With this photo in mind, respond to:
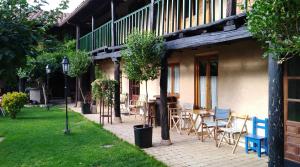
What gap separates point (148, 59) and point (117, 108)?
458cm

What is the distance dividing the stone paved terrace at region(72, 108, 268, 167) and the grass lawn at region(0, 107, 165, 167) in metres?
Answer: 0.37

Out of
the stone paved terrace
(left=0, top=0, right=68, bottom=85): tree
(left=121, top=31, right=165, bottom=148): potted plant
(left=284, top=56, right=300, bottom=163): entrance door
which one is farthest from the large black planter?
(left=0, top=0, right=68, bottom=85): tree

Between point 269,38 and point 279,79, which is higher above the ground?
point 269,38

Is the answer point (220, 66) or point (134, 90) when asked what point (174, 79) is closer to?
point (220, 66)

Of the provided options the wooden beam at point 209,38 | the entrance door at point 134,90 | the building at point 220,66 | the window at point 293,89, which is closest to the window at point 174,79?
the building at point 220,66

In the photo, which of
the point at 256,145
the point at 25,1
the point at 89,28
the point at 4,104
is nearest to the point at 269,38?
the point at 25,1

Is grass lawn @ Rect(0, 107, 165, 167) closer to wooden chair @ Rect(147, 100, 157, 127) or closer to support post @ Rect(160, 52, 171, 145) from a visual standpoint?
support post @ Rect(160, 52, 171, 145)

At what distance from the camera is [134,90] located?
1493 centimetres

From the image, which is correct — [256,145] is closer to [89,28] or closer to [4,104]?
[4,104]

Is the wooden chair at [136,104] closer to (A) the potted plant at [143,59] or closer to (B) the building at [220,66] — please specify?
(B) the building at [220,66]

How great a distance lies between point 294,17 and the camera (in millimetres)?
2705

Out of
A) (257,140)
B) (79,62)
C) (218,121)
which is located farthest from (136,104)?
(257,140)

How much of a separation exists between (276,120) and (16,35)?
10.3ft

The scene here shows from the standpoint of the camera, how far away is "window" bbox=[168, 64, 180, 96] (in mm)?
10938
